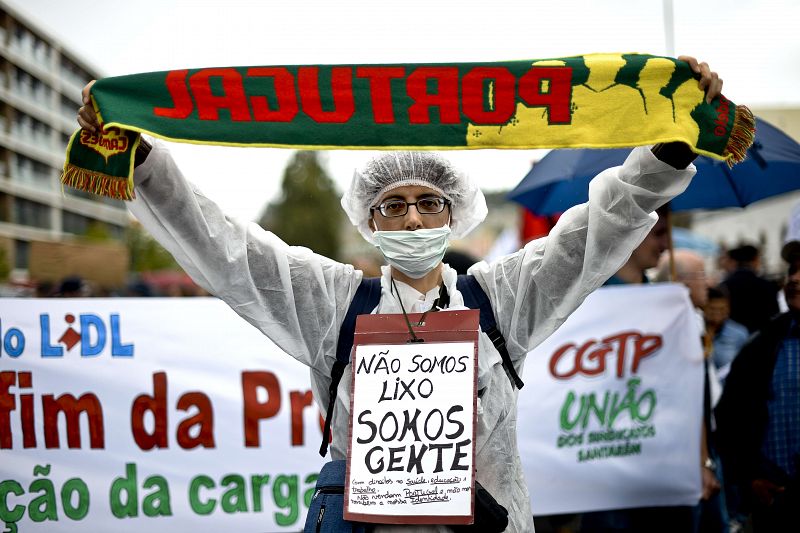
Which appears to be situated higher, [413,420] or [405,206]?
[405,206]

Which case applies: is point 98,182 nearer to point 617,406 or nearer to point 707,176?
point 617,406

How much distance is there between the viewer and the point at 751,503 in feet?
13.4

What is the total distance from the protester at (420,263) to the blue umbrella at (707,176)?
198 centimetres

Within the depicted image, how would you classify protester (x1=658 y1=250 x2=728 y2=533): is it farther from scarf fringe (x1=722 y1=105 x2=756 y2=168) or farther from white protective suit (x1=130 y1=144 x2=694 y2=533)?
scarf fringe (x1=722 y1=105 x2=756 y2=168)

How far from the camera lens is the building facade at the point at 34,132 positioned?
63.9m

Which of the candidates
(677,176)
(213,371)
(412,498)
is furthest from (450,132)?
(213,371)

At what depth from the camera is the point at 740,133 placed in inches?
90.4

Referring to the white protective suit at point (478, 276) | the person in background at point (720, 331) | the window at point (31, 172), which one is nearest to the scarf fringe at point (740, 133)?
the white protective suit at point (478, 276)

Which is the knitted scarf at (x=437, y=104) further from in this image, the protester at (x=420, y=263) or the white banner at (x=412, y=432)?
the white banner at (x=412, y=432)

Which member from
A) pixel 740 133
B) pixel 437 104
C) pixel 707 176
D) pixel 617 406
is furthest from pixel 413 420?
pixel 707 176

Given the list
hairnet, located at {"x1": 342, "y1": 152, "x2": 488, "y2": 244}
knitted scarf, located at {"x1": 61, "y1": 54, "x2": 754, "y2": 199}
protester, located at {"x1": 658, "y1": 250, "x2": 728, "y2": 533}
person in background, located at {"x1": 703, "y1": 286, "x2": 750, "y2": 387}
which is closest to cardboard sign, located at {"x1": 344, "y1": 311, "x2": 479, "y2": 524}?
hairnet, located at {"x1": 342, "y1": 152, "x2": 488, "y2": 244}

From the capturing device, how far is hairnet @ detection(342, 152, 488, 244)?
8.52 ft

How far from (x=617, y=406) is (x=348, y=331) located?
2.75 metres

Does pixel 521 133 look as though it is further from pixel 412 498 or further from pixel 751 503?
pixel 751 503
